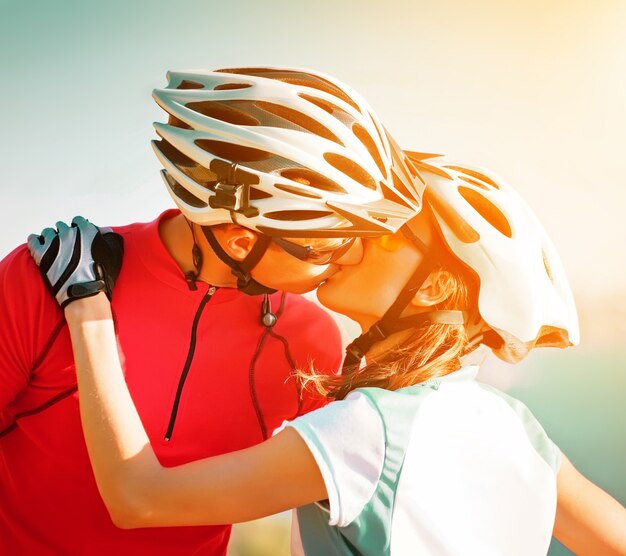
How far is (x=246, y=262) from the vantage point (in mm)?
2506

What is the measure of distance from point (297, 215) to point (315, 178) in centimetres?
16

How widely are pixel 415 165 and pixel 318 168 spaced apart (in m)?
0.57

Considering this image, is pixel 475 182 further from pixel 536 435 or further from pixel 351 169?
pixel 536 435

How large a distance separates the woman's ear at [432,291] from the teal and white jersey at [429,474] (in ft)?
0.92

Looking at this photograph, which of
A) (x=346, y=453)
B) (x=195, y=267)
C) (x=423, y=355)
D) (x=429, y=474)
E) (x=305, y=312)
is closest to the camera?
(x=346, y=453)

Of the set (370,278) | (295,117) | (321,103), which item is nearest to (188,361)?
(370,278)

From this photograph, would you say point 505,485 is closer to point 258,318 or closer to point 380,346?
point 380,346

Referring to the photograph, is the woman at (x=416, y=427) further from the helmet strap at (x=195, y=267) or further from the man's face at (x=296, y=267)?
the helmet strap at (x=195, y=267)

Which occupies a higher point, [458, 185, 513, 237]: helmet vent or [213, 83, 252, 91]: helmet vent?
[213, 83, 252, 91]: helmet vent

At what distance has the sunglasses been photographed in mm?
2418

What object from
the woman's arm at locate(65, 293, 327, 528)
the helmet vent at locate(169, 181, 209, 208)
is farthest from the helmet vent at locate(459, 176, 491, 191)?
the woman's arm at locate(65, 293, 327, 528)

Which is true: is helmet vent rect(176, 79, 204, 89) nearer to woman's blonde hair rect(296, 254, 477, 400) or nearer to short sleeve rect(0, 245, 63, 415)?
short sleeve rect(0, 245, 63, 415)

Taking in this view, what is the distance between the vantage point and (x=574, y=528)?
2.30m

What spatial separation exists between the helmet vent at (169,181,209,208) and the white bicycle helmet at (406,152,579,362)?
2.97ft
